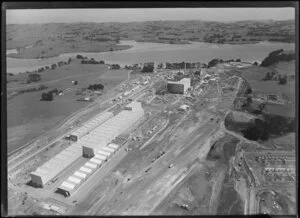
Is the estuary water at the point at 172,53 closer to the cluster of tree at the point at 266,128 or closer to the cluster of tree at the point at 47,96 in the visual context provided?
the cluster of tree at the point at 47,96

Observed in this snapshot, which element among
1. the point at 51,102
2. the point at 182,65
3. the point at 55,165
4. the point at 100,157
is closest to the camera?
the point at 55,165

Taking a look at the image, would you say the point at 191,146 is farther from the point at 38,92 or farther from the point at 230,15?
the point at 38,92

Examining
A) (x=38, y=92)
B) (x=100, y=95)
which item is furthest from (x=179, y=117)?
(x=38, y=92)

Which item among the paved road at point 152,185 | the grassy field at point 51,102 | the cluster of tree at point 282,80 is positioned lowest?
the paved road at point 152,185

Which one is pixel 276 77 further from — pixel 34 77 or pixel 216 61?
pixel 34 77

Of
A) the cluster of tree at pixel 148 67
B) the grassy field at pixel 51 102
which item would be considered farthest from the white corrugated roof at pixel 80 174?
the cluster of tree at pixel 148 67

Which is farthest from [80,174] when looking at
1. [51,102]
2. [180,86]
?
[180,86]
